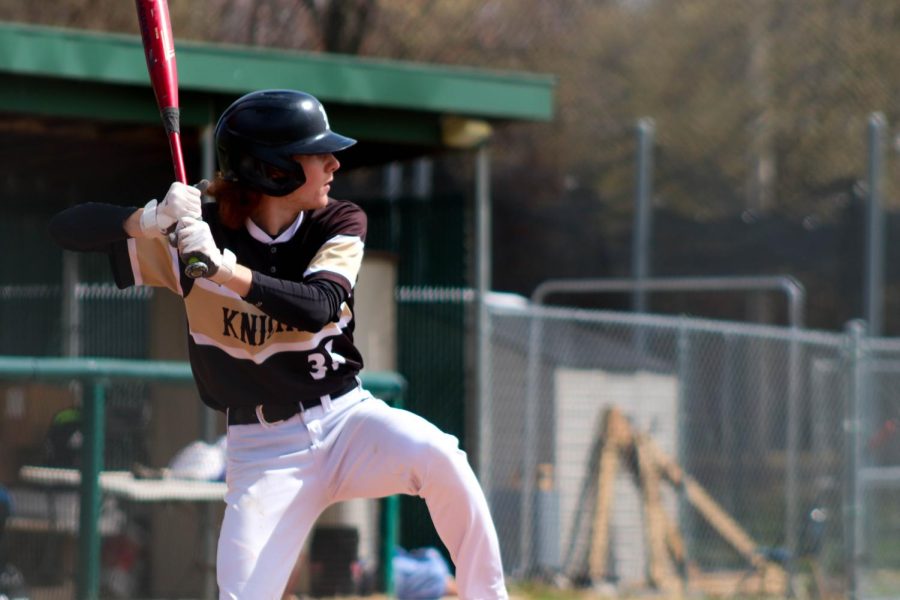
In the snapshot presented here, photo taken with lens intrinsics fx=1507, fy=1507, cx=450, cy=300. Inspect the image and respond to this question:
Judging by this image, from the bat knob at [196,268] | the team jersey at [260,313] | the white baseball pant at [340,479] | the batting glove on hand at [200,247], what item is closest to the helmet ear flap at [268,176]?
the team jersey at [260,313]

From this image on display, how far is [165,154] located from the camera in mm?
9516

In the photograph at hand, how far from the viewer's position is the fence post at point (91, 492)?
6473 mm

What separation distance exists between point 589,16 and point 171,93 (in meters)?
17.1

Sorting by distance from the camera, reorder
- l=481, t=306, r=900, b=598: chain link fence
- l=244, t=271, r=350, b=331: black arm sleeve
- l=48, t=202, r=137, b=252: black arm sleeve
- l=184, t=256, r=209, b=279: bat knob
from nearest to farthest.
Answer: l=184, t=256, r=209, b=279: bat knob → l=244, t=271, r=350, b=331: black arm sleeve → l=48, t=202, r=137, b=252: black arm sleeve → l=481, t=306, r=900, b=598: chain link fence

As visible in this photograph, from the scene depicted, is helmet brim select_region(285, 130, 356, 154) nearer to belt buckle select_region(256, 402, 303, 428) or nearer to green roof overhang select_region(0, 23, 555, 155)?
belt buckle select_region(256, 402, 303, 428)

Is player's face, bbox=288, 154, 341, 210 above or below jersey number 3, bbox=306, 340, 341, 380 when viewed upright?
above

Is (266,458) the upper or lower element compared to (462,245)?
lower

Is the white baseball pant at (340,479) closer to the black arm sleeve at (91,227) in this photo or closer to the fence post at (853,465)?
the black arm sleeve at (91,227)

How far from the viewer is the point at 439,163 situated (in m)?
16.5

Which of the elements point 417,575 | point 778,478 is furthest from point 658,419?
point 417,575

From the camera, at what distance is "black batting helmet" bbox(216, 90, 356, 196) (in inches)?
162

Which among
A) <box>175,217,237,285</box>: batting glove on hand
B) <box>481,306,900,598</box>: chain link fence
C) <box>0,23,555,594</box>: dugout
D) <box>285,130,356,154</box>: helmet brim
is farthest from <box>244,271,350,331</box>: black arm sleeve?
<box>481,306,900,598</box>: chain link fence

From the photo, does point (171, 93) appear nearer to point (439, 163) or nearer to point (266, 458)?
point (266, 458)

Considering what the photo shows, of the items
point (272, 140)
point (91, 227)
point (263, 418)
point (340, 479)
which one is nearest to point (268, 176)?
point (272, 140)
